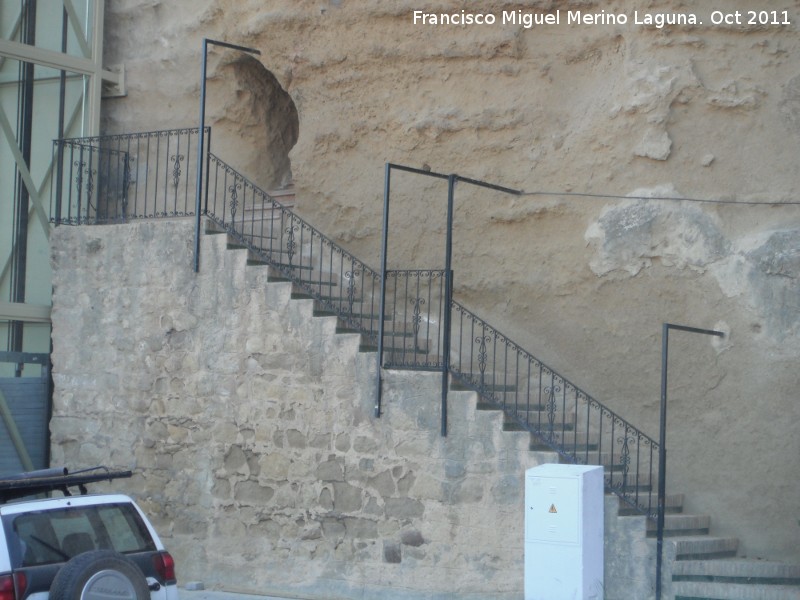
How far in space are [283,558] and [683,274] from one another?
4.76m

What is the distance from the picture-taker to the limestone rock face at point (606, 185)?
33.5 ft

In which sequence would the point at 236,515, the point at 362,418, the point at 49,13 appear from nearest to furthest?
the point at 362,418 < the point at 236,515 < the point at 49,13

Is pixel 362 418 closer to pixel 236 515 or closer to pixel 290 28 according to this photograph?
pixel 236 515

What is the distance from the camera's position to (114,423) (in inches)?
473

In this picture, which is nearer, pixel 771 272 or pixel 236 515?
pixel 771 272

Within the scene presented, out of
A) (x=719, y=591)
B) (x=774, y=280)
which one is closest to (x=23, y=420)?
(x=719, y=591)

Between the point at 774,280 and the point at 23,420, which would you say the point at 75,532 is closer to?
the point at 23,420

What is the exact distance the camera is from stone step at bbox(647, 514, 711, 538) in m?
9.55

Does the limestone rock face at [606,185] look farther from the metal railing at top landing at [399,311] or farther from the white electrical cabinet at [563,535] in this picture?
the white electrical cabinet at [563,535]

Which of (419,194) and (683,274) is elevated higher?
(419,194)

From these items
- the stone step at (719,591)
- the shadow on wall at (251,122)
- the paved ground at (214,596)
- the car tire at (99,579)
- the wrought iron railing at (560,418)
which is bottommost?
the paved ground at (214,596)

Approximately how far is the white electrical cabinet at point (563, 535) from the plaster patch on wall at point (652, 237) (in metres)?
3.03

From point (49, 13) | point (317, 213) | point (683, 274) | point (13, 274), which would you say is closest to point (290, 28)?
point (317, 213)

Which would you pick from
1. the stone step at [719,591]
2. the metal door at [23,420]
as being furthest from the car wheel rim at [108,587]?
the metal door at [23,420]
